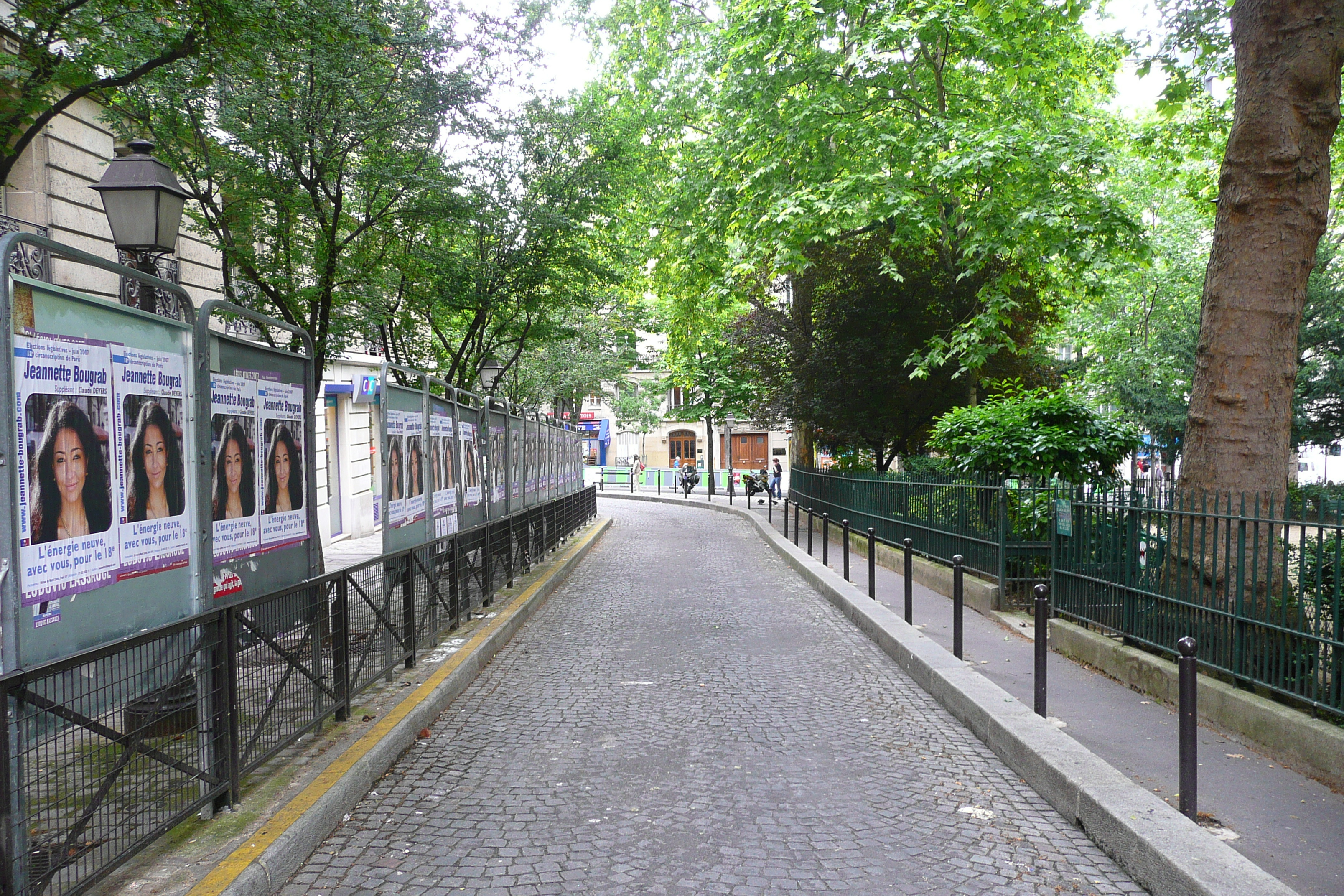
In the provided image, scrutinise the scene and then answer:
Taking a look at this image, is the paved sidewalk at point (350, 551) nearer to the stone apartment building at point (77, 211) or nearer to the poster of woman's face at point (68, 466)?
the stone apartment building at point (77, 211)

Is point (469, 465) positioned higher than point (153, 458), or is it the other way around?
point (153, 458)

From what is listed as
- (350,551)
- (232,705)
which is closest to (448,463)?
(232,705)

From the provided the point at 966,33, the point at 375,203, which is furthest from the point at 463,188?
the point at 966,33

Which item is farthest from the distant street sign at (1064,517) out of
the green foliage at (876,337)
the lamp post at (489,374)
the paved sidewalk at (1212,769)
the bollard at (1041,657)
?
the green foliage at (876,337)

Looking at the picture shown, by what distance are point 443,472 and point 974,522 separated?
6.66m

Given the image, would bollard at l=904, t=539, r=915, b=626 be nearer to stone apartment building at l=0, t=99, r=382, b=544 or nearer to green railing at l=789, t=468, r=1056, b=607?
green railing at l=789, t=468, r=1056, b=607

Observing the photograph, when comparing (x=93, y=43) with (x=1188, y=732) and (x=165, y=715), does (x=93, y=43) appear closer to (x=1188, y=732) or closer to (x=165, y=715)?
(x=165, y=715)

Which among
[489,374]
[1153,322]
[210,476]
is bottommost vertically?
[210,476]

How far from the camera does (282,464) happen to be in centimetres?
569

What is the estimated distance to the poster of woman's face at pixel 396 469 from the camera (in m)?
7.62

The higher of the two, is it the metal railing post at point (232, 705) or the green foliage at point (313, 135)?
the green foliage at point (313, 135)

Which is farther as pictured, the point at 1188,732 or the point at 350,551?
the point at 350,551

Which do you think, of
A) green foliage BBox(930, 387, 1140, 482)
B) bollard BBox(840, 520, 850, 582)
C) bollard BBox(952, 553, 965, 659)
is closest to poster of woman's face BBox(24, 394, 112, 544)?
bollard BBox(952, 553, 965, 659)

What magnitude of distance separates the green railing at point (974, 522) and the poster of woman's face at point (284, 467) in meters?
7.42
